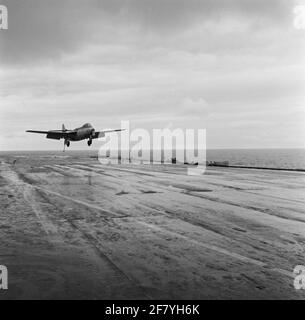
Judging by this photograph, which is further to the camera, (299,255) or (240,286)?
(299,255)

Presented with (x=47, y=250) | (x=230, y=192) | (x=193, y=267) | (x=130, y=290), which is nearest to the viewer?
(x=130, y=290)

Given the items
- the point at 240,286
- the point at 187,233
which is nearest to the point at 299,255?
the point at 240,286

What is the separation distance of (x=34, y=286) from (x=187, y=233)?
4.29 meters

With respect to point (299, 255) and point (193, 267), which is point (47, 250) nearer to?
point (193, 267)

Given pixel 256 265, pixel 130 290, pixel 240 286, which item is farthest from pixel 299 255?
pixel 130 290

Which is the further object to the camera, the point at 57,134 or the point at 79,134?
the point at 57,134

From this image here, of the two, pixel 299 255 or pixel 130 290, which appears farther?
pixel 299 255

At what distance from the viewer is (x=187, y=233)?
8656mm

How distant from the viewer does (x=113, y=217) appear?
34.9 ft

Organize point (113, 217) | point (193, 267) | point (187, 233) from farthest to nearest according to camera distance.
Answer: point (113, 217), point (187, 233), point (193, 267)
